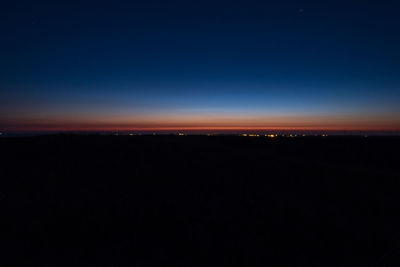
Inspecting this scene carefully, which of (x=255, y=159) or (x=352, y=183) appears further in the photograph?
(x=255, y=159)

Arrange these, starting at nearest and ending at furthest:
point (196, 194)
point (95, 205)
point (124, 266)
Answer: point (124, 266), point (95, 205), point (196, 194)

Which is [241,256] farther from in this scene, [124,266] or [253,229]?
[124,266]

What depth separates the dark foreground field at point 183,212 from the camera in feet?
27.8

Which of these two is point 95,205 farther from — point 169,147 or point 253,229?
point 169,147

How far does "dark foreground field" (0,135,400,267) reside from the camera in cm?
848

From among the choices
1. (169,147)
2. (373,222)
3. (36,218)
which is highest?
(169,147)

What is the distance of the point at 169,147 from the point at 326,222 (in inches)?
604

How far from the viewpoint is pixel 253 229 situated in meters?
10.4

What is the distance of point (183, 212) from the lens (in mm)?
11258

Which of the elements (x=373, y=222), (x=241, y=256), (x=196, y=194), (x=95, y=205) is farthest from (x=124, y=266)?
(x=373, y=222)

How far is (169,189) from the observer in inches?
539

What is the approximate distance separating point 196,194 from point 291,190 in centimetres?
614

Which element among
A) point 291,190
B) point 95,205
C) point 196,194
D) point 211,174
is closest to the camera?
point 95,205

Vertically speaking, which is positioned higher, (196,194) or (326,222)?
(196,194)
